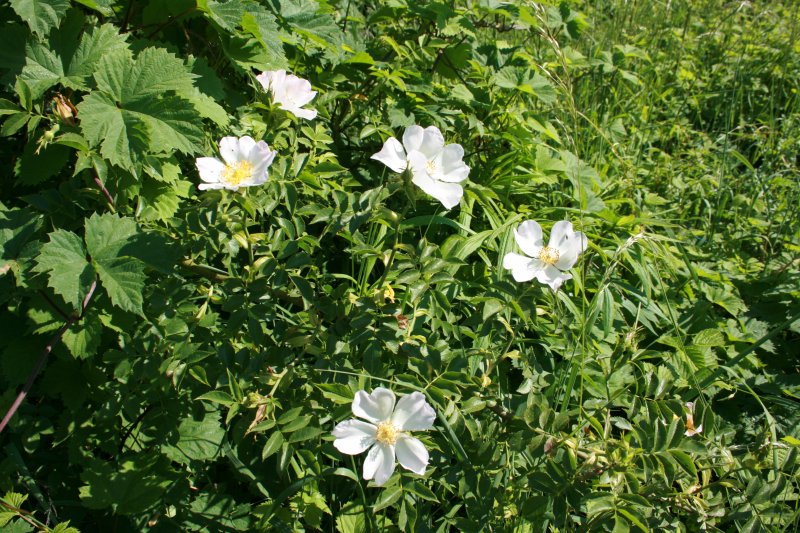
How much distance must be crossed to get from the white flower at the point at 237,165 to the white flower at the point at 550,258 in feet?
1.82

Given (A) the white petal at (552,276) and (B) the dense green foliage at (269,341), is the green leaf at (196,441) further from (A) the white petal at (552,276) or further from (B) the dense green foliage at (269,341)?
(A) the white petal at (552,276)

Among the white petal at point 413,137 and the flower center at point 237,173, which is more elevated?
the white petal at point 413,137

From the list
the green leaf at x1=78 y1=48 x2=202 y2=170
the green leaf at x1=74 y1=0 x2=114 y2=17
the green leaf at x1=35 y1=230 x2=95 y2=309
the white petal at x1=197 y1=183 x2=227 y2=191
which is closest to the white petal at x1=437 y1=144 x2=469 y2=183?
the white petal at x1=197 y1=183 x2=227 y2=191

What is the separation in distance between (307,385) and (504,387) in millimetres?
552

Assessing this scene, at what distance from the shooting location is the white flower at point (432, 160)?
1.41 meters

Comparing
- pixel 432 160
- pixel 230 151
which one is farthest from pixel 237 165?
pixel 432 160

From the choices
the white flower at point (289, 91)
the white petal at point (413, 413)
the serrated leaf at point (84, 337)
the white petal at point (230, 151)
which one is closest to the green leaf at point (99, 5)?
the white flower at point (289, 91)

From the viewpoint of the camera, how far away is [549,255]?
4.93 feet

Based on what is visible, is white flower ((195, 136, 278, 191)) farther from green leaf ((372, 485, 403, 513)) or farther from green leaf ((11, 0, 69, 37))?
green leaf ((372, 485, 403, 513))

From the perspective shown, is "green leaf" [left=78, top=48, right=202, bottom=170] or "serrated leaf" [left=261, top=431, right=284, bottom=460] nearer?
"serrated leaf" [left=261, top=431, right=284, bottom=460]

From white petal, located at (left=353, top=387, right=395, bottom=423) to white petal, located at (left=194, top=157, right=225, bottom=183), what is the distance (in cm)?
52

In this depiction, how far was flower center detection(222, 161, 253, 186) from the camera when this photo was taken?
1343 millimetres

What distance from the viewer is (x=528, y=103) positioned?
9.79 feet

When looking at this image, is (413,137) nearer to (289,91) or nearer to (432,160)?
(432,160)
